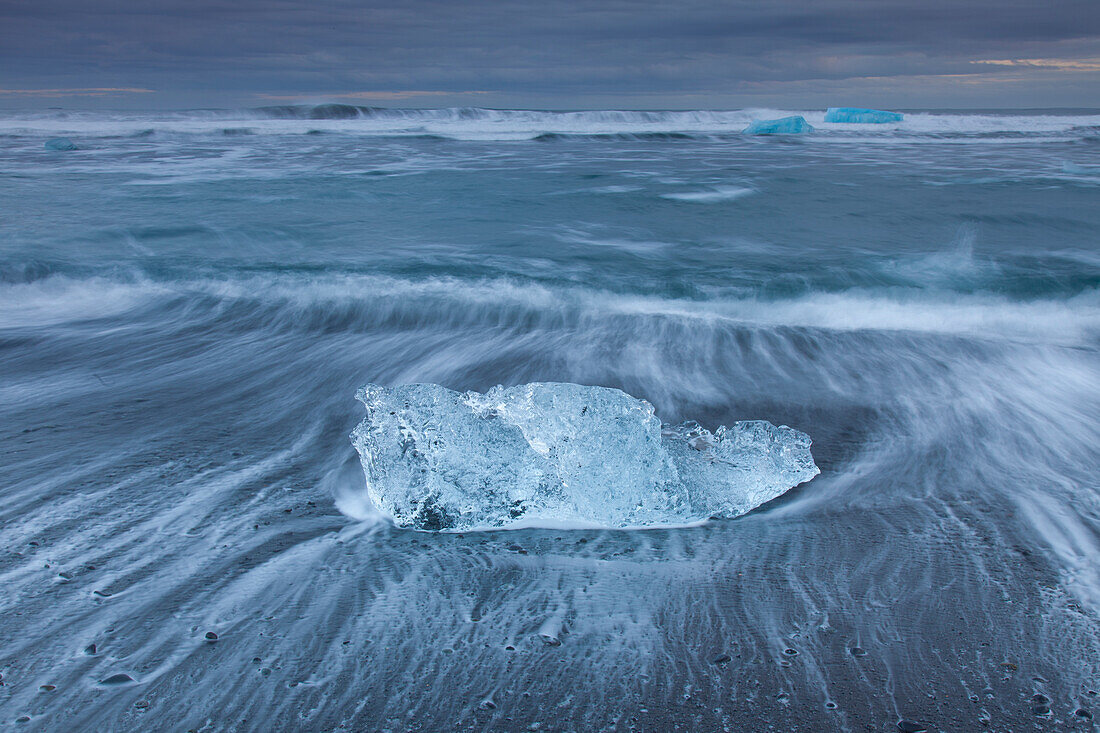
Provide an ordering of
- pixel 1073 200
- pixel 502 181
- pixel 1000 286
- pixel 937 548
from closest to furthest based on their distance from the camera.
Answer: pixel 937 548 → pixel 1000 286 → pixel 1073 200 → pixel 502 181

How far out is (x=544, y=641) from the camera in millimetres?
1791

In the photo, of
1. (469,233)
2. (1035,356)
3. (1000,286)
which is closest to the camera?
(1035,356)

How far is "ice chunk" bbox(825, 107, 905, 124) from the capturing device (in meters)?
31.7

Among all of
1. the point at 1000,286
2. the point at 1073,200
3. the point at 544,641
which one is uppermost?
the point at 1073,200

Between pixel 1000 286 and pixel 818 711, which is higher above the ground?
pixel 1000 286

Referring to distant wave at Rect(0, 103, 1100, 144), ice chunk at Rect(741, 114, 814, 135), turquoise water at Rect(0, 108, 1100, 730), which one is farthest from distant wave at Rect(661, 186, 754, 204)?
ice chunk at Rect(741, 114, 814, 135)

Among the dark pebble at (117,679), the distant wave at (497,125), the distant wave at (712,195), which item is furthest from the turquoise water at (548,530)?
the distant wave at (497,125)

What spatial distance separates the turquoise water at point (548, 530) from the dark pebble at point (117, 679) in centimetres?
2

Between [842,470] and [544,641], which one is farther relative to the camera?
[842,470]

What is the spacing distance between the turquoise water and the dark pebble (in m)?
0.02

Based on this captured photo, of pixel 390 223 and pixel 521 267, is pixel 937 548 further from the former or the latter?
pixel 390 223

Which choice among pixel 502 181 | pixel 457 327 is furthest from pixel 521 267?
pixel 502 181

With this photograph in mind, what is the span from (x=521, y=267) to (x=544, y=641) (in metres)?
4.94

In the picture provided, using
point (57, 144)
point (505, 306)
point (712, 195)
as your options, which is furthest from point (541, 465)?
point (57, 144)
